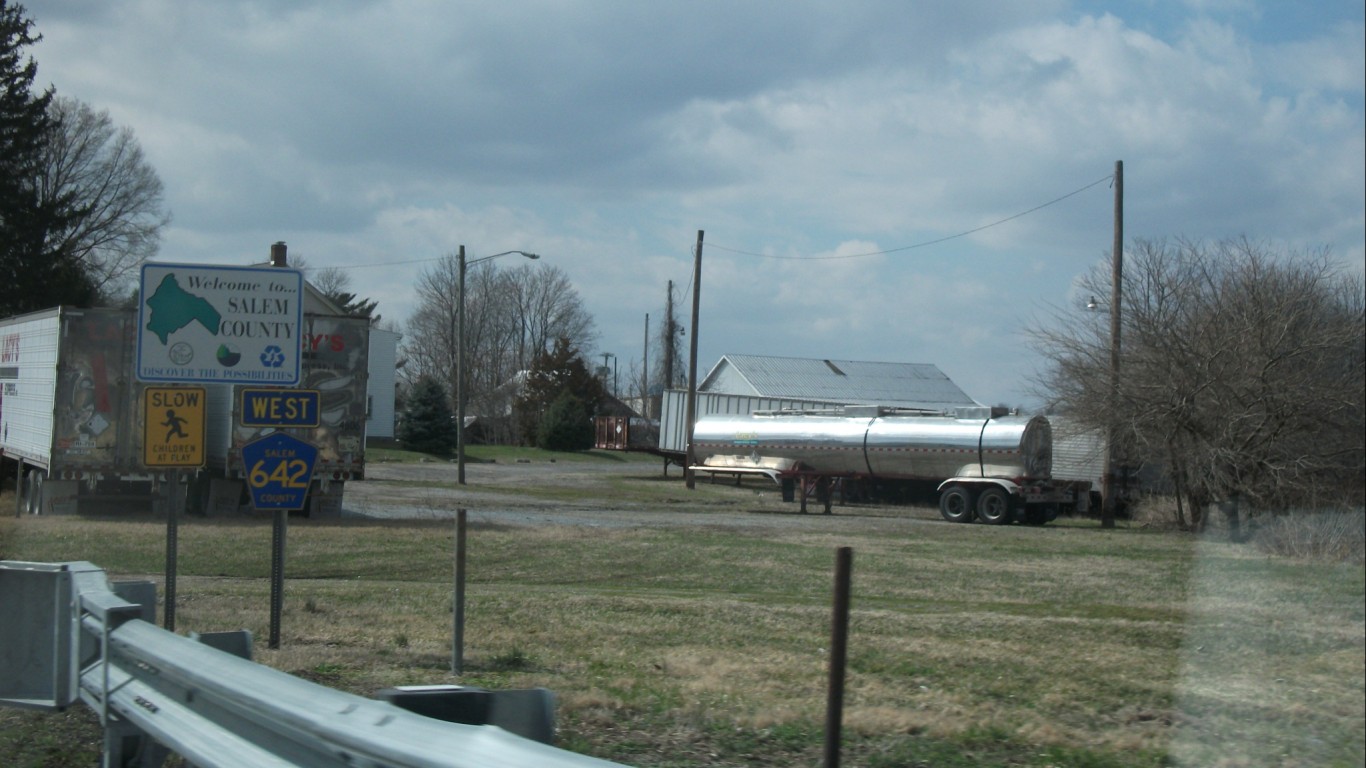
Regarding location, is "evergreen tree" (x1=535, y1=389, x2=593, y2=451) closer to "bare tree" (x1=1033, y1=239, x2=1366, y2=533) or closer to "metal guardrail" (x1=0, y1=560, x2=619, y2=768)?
"bare tree" (x1=1033, y1=239, x2=1366, y2=533)

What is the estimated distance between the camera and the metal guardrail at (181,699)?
11.7ft

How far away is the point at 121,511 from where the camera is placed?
77.3 feet

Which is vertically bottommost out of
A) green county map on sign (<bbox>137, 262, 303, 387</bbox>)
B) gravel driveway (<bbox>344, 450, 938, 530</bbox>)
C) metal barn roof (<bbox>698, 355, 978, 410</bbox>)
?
gravel driveway (<bbox>344, 450, 938, 530</bbox>)

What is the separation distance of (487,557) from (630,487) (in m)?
24.1

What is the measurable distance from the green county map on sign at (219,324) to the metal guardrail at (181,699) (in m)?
2.78

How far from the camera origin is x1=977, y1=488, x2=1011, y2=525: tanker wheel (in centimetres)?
3164

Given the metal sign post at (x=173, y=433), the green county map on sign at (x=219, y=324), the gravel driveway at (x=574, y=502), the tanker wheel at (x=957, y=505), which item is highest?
the green county map on sign at (x=219, y=324)

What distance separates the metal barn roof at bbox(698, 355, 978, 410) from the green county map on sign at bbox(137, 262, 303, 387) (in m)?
59.3

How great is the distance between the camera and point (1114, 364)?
27172mm

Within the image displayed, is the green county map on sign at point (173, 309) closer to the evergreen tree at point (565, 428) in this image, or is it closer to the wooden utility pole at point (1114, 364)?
the wooden utility pole at point (1114, 364)

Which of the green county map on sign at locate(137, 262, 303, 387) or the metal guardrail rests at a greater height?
the green county map on sign at locate(137, 262, 303, 387)

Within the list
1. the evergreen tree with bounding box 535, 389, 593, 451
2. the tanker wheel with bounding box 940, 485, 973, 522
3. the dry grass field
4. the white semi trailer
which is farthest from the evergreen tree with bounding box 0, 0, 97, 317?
the evergreen tree with bounding box 535, 389, 593, 451

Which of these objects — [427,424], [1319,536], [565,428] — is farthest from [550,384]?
[1319,536]

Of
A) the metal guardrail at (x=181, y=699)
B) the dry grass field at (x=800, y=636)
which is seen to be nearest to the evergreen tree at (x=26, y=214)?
the dry grass field at (x=800, y=636)
